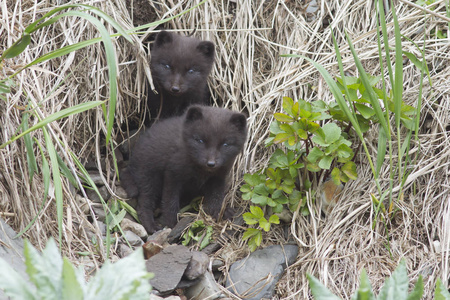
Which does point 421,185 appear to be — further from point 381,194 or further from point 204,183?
point 204,183

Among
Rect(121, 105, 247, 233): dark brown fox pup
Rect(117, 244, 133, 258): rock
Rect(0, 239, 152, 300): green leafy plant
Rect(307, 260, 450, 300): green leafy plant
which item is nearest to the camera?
Rect(0, 239, 152, 300): green leafy plant

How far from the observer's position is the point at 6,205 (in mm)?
2857

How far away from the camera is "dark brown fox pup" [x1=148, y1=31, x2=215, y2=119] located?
4320mm

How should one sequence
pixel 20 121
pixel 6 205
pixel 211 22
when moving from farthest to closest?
pixel 211 22 < pixel 20 121 < pixel 6 205

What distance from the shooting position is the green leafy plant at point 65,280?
3.69 feet

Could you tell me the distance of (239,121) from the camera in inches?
150

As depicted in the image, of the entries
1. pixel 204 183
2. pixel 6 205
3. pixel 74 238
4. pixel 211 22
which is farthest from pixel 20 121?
pixel 211 22

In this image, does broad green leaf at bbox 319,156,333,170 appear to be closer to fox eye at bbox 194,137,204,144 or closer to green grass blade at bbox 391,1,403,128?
green grass blade at bbox 391,1,403,128

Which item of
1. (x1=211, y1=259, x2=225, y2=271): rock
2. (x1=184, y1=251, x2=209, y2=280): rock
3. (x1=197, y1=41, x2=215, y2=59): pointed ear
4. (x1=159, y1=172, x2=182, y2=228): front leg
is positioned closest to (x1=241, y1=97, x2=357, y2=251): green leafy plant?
(x1=211, y1=259, x2=225, y2=271): rock

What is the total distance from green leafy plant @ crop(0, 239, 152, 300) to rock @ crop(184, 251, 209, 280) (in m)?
1.97

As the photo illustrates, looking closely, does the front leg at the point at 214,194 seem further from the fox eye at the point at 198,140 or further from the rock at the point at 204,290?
the rock at the point at 204,290

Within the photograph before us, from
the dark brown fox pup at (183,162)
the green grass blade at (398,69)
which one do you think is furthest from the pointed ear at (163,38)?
the green grass blade at (398,69)

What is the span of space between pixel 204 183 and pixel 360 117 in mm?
1410

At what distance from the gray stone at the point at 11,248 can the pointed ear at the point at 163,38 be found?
211 cm
